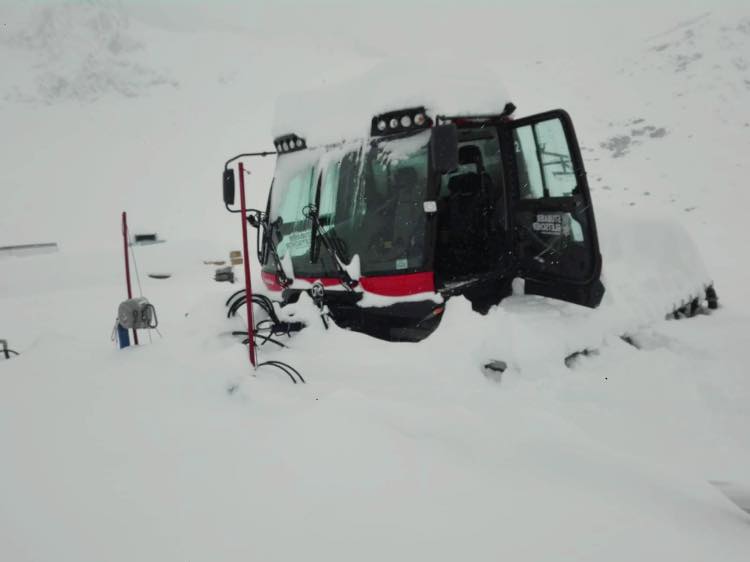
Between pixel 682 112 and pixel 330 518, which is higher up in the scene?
pixel 682 112

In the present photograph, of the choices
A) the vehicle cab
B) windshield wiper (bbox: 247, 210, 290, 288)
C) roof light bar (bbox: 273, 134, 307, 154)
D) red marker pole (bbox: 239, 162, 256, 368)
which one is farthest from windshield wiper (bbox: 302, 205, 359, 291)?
red marker pole (bbox: 239, 162, 256, 368)

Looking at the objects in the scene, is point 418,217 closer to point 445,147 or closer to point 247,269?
point 445,147

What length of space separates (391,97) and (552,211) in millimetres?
1707

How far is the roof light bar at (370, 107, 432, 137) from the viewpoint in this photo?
Answer: 3.71 m

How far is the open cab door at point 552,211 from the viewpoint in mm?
3842

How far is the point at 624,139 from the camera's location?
2697cm

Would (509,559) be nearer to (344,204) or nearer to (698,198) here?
(344,204)

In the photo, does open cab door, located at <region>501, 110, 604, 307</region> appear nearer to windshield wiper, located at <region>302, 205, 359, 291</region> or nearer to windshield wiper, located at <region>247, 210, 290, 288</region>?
windshield wiper, located at <region>302, 205, 359, 291</region>

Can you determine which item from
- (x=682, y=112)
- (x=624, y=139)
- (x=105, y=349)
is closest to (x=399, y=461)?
(x=105, y=349)

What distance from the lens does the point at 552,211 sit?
13.6 feet

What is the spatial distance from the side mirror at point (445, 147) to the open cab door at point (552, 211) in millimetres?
1070

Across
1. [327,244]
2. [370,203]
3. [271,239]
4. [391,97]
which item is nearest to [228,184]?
[271,239]

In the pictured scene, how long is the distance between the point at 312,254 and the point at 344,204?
0.55m

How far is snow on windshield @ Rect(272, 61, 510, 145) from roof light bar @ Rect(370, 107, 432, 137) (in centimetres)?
5
